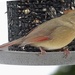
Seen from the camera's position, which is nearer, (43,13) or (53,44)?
(53,44)

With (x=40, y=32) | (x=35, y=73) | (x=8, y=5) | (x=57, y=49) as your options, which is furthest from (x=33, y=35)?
(x=35, y=73)

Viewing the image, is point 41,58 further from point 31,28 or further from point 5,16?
point 5,16

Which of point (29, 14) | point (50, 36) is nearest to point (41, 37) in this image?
point (50, 36)

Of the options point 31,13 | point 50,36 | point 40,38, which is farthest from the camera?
point 31,13

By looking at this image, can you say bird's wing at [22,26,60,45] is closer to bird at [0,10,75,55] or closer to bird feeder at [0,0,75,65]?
bird at [0,10,75,55]

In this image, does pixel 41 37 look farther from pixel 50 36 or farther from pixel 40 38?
pixel 50 36

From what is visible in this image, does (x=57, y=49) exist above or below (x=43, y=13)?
below

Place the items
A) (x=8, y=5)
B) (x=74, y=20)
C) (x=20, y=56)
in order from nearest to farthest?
(x=20, y=56)
(x=74, y=20)
(x=8, y=5)
